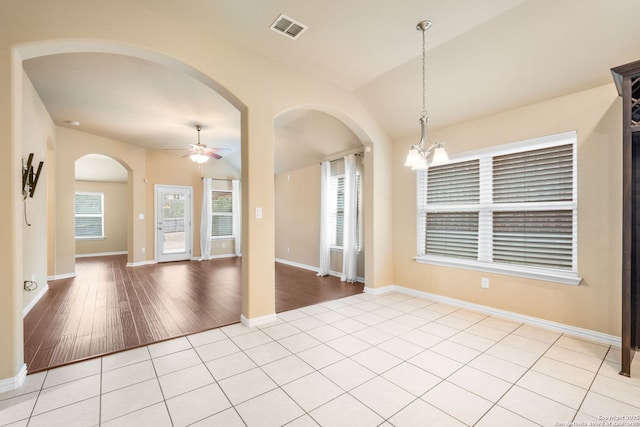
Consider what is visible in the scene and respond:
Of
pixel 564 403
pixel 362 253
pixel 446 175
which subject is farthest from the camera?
pixel 362 253

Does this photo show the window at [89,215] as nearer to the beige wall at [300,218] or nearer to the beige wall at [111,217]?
the beige wall at [111,217]

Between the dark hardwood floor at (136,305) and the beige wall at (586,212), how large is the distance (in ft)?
7.73

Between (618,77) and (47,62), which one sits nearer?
(618,77)

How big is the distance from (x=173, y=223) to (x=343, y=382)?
7.22 metres

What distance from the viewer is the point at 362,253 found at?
Result: 5492mm

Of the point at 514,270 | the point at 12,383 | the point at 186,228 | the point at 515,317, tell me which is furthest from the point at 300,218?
the point at 12,383

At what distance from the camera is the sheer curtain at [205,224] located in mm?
8117

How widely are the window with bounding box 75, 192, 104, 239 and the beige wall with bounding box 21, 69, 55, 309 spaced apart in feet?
16.5

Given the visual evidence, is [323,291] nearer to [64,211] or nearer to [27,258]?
[27,258]

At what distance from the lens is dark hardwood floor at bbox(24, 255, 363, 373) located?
2.76 metres

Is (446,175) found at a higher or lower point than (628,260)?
higher

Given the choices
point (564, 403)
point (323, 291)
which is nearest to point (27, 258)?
point (323, 291)

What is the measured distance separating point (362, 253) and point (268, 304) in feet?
8.63

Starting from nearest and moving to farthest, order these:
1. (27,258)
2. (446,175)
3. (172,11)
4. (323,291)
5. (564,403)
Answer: (564,403) → (172,11) → (27,258) → (446,175) → (323,291)
